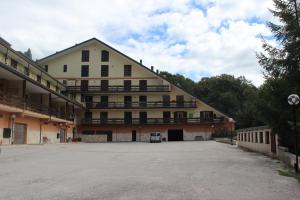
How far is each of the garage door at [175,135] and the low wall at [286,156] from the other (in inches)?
1637

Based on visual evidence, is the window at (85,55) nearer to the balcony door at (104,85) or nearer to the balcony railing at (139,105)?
the balcony door at (104,85)

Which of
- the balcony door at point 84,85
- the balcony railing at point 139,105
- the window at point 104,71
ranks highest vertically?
the window at point 104,71

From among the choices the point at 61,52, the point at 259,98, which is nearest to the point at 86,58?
the point at 61,52

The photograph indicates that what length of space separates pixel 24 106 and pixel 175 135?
1344 inches

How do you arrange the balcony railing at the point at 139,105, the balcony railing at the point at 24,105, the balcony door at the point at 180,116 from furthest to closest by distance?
1. the balcony railing at the point at 139,105
2. the balcony door at the point at 180,116
3. the balcony railing at the point at 24,105

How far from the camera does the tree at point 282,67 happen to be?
569 inches

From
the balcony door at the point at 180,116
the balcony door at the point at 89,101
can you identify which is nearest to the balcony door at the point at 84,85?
the balcony door at the point at 89,101

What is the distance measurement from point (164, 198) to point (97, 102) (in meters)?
54.6

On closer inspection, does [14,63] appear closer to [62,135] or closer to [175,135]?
[62,135]

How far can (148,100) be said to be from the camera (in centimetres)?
6209

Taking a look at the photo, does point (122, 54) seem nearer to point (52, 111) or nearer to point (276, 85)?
point (52, 111)

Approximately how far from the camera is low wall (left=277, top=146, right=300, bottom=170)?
1448 centimetres

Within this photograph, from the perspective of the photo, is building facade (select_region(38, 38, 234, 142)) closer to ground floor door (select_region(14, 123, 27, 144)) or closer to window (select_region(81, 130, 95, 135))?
window (select_region(81, 130, 95, 135))

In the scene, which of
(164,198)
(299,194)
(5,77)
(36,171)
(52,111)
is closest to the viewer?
(164,198)
